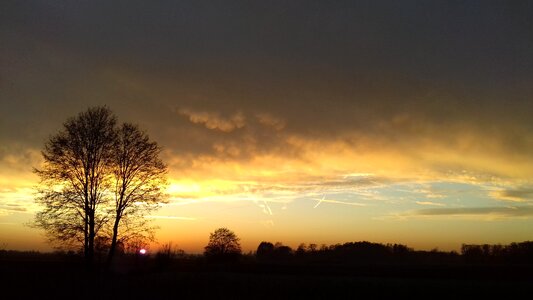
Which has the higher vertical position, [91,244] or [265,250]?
[91,244]

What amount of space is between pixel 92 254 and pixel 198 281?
25.9ft

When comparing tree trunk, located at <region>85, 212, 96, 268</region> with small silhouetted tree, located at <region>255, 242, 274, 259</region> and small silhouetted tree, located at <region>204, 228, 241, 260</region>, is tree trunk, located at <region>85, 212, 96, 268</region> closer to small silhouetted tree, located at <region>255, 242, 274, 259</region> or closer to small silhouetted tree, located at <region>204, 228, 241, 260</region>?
small silhouetted tree, located at <region>204, 228, 241, 260</region>

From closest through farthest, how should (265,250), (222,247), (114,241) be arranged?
(114,241) → (222,247) → (265,250)

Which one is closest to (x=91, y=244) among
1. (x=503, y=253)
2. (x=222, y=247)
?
(x=222, y=247)

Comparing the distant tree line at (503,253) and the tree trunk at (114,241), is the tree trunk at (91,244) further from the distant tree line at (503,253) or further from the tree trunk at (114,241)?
the distant tree line at (503,253)

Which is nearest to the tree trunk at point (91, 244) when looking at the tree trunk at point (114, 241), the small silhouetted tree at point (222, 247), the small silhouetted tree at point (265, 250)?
the tree trunk at point (114, 241)

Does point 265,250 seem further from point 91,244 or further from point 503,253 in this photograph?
point 91,244

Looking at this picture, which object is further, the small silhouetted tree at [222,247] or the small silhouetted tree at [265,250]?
the small silhouetted tree at [265,250]

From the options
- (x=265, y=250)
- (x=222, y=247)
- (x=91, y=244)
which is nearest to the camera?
(x=91, y=244)

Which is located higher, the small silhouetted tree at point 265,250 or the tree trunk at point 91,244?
the tree trunk at point 91,244

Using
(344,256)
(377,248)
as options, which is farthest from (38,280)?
(377,248)

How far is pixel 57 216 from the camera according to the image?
24984mm

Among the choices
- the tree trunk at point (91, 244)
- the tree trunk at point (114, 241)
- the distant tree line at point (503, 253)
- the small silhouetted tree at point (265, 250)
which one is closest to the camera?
the tree trunk at point (91, 244)

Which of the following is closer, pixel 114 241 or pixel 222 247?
pixel 114 241
